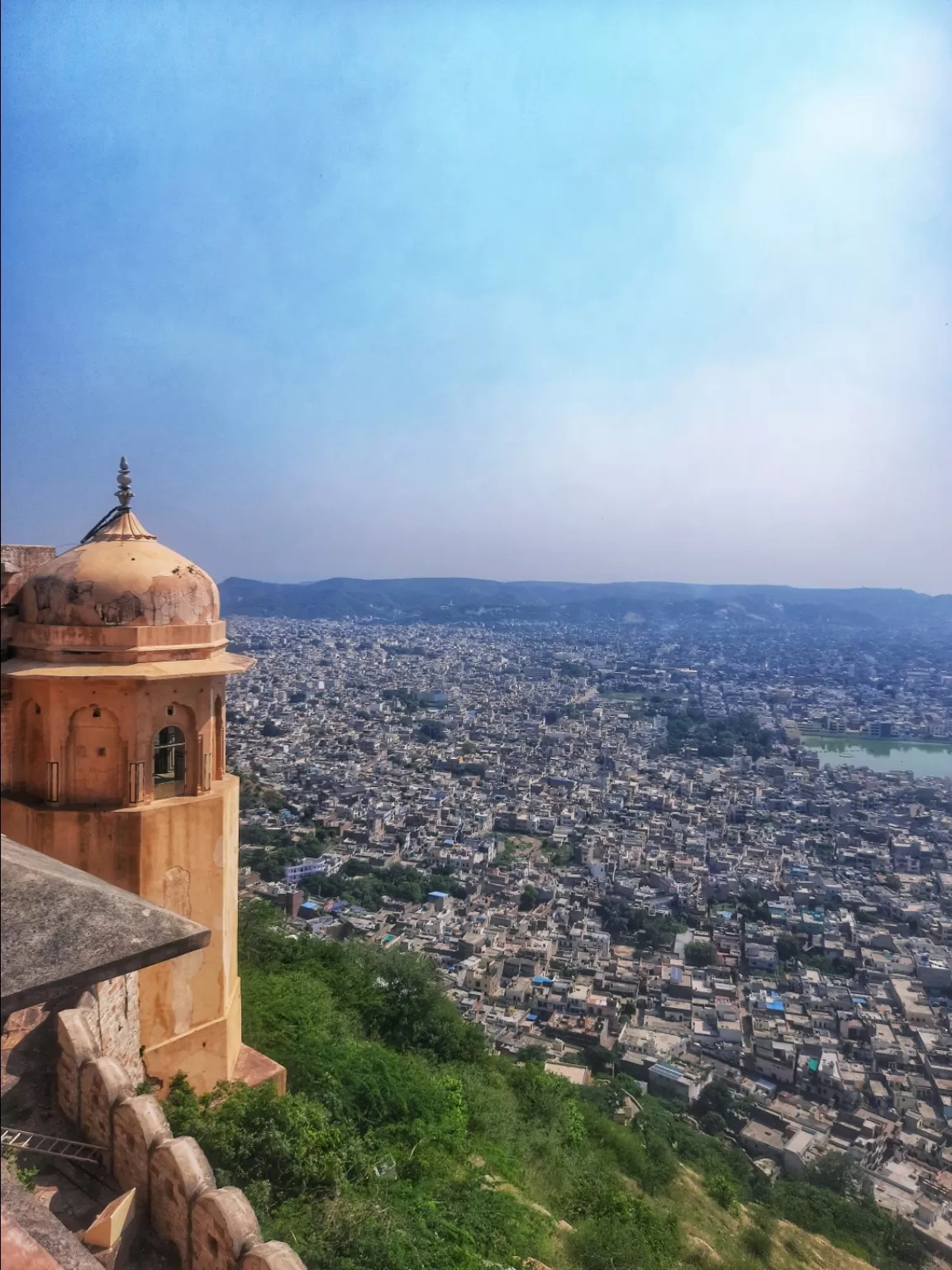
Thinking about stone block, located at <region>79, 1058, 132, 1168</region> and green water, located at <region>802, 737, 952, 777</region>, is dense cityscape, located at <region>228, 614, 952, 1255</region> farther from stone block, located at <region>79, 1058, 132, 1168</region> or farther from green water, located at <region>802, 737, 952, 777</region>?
stone block, located at <region>79, 1058, 132, 1168</region>

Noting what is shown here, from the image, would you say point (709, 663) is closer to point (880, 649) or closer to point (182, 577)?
point (880, 649)

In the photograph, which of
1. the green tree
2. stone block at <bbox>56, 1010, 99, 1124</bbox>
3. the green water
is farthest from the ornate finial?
the green water

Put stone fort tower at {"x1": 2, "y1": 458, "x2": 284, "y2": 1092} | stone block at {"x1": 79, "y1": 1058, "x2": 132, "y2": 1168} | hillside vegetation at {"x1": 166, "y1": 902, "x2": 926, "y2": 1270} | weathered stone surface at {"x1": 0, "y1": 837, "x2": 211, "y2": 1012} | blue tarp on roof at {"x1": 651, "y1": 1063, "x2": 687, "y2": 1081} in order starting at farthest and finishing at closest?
blue tarp on roof at {"x1": 651, "y1": 1063, "x2": 687, "y2": 1081}, stone fort tower at {"x1": 2, "y1": 458, "x2": 284, "y2": 1092}, hillside vegetation at {"x1": 166, "y1": 902, "x2": 926, "y2": 1270}, stone block at {"x1": 79, "y1": 1058, "x2": 132, "y2": 1168}, weathered stone surface at {"x1": 0, "y1": 837, "x2": 211, "y2": 1012}

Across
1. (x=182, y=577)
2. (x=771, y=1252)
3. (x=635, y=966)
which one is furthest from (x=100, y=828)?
(x=635, y=966)

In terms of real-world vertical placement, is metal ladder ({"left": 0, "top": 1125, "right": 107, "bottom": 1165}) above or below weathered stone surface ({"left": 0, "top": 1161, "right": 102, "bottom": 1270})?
below

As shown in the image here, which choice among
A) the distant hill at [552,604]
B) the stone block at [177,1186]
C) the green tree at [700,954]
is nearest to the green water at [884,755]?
the green tree at [700,954]

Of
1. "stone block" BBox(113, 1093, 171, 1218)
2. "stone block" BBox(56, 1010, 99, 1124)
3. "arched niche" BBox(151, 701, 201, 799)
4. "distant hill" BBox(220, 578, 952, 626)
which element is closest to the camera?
"stone block" BBox(113, 1093, 171, 1218)
